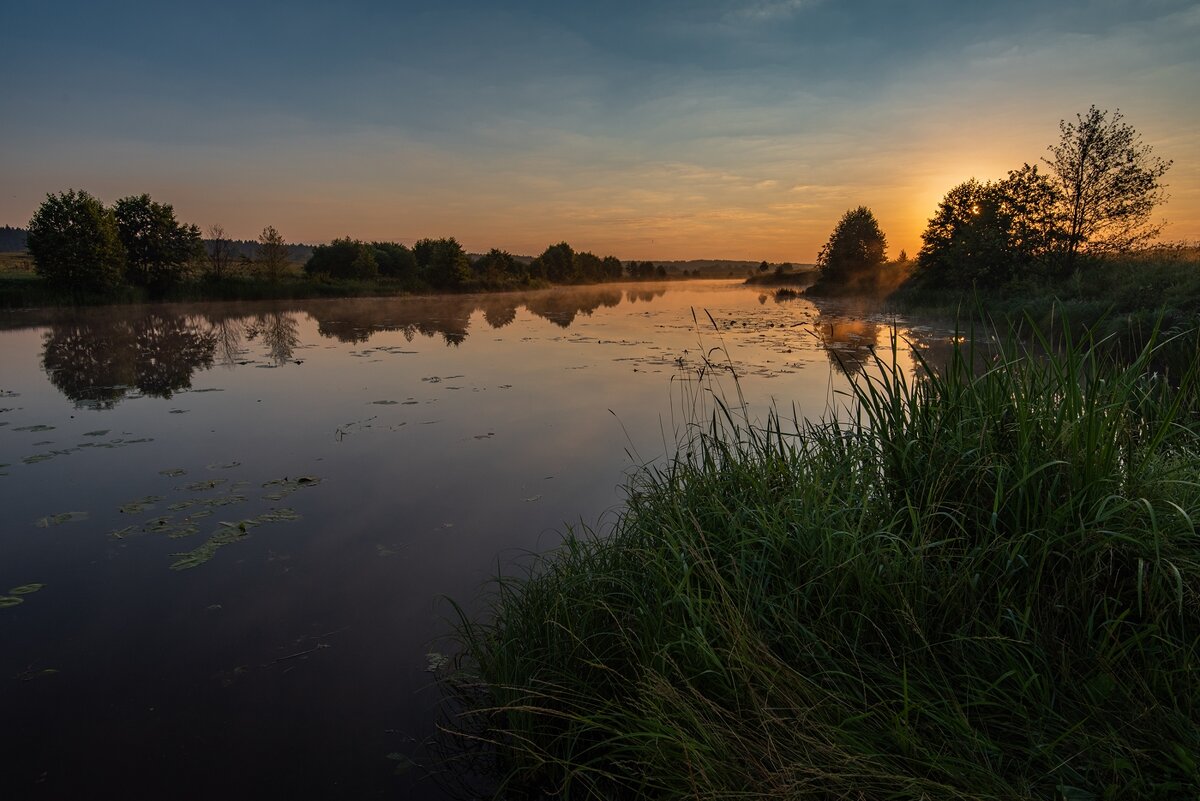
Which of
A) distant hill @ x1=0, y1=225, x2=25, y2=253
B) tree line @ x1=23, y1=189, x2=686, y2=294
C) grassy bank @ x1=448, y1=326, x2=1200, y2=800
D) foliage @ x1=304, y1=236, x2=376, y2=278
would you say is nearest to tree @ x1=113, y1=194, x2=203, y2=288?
tree line @ x1=23, y1=189, x2=686, y2=294

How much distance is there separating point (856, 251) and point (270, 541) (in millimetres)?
48485

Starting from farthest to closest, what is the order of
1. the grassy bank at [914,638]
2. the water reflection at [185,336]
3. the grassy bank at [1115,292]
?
the water reflection at [185,336], the grassy bank at [1115,292], the grassy bank at [914,638]

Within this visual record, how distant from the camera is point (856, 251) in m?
45.3

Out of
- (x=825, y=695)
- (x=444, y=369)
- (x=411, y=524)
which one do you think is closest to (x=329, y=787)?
(x=825, y=695)

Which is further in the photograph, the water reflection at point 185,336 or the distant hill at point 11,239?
the distant hill at point 11,239

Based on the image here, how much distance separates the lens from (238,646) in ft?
11.7

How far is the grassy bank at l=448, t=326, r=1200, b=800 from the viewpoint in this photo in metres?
1.87

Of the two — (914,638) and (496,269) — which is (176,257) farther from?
(914,638)

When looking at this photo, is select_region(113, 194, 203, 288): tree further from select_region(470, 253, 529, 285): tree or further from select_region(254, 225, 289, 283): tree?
select_region(470, 253, 529, 285): tree

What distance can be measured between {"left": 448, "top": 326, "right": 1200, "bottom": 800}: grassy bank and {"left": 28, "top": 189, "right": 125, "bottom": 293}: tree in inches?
1568

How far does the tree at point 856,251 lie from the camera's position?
44906mm

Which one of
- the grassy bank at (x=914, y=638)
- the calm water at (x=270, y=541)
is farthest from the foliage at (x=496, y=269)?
the grassy bank at (x=914, y=638)

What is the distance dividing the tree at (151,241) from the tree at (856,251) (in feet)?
155

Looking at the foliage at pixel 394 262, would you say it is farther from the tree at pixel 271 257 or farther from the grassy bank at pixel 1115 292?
the grassy bank at pixel 1115 292
